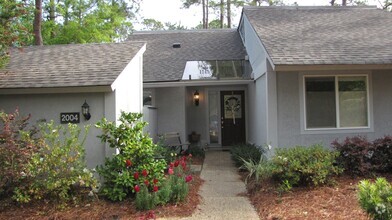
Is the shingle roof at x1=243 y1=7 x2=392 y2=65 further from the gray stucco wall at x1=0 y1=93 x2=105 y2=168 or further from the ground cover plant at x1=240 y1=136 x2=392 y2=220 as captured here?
the gray stucco wall at x1=0 y1=93 x2=105 y2=168

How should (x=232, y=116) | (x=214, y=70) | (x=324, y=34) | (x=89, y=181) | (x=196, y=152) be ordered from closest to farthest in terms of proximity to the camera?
(x=89, y=181), (x=324, y=34), (x=196, y=152), (x=214, y=70), (x=232, y=116)

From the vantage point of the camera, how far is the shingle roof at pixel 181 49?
13.3 m

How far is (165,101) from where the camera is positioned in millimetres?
12938

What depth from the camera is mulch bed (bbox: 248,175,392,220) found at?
5.57 m

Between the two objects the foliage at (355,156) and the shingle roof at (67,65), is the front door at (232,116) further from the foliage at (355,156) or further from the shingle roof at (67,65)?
the foliage at (355,156)

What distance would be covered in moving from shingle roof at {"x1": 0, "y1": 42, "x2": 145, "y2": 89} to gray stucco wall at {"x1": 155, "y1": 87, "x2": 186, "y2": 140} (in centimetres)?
338

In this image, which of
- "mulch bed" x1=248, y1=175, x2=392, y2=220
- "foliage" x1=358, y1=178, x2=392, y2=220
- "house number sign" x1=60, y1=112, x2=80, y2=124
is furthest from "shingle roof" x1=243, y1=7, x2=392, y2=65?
"house number sign" x1=60, y1=112, x2=80, y2=124

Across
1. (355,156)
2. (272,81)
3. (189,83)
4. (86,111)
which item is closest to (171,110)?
(189,83)

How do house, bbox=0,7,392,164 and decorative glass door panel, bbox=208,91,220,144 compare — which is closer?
house, bbox=0,7,392,164

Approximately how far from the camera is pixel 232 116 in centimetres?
1417

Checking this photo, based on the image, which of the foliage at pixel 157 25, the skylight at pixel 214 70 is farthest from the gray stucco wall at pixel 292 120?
the foliage at pixel 157 25

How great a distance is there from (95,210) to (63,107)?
2.50 m

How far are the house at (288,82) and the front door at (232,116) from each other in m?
0.04

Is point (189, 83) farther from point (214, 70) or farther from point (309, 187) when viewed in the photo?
point (309, 187)
